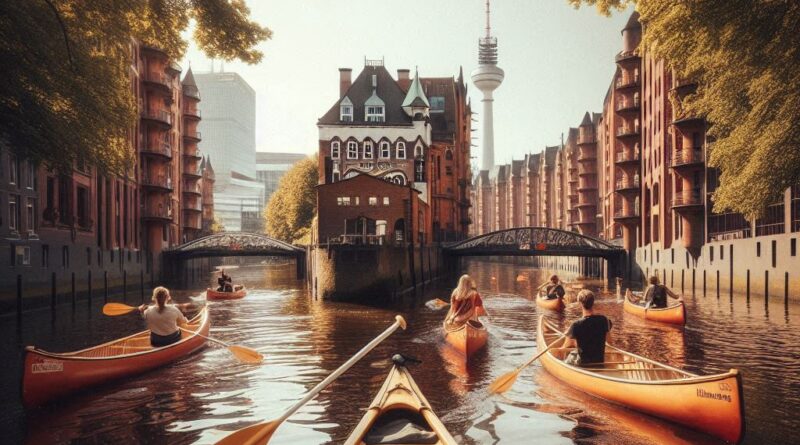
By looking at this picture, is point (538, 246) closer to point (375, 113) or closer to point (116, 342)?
point (375, 113)

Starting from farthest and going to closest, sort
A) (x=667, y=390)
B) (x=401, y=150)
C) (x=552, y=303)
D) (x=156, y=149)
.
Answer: (x=401, y=150) < (x=156, y=149) < (x=552, y=303) < (x=667, y=390)

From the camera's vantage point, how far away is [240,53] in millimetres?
20031

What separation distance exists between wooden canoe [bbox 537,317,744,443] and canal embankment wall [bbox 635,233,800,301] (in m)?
25.9

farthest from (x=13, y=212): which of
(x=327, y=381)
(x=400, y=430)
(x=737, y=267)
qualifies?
(x=737, y=267)

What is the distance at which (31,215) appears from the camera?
37.2m

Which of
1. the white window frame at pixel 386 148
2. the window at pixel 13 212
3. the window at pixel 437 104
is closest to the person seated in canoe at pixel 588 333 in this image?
the window at pixel 13 212

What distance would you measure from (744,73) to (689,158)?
32.9m

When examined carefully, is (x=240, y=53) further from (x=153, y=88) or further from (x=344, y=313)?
(x=153, y=88)

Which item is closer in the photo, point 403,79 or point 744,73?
point 744,73

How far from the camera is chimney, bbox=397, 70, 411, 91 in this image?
3361 inches

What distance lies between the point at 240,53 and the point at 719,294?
35.8 m

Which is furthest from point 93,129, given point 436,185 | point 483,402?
point 436,185

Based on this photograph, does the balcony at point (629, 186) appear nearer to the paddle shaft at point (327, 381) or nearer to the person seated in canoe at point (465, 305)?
the person seated in canoe at point (465, 305)

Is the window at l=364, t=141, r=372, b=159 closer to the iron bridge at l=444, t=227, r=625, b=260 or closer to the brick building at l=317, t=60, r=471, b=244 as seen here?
the brick building at l=317, t=60, r=471, b=244
